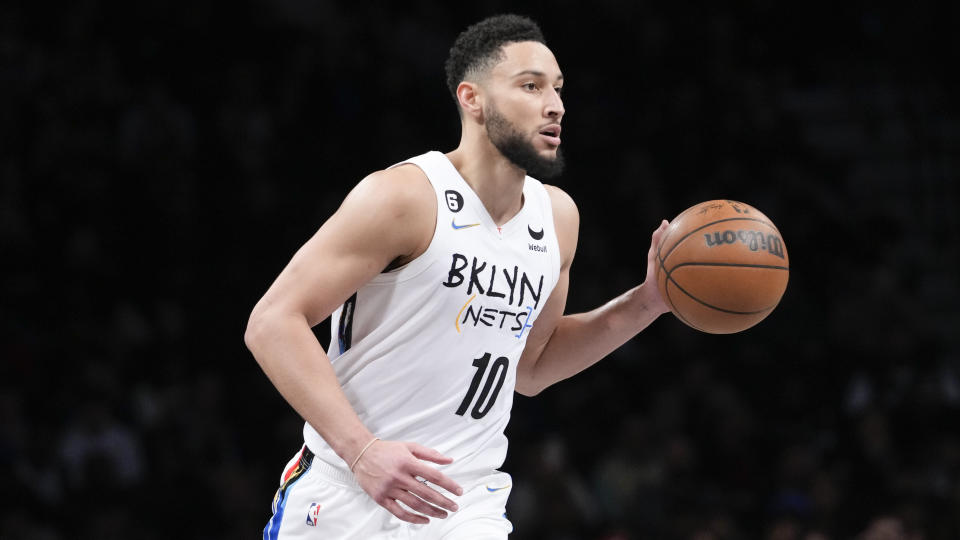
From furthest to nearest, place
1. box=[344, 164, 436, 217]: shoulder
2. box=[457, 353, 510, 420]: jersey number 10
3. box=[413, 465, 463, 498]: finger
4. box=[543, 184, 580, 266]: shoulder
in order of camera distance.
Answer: box=[543, 184, 580, 266]: shoulder → box=[457, 353, 510, 420]: jersey number 10 → box=[344, 164, 436, 217]: shoulder → box=[413, 465, 463, 498]: finger

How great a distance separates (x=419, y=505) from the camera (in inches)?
126

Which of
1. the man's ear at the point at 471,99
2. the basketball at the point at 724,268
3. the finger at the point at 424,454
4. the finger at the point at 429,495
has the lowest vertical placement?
Result: the finger at the point at 429,495

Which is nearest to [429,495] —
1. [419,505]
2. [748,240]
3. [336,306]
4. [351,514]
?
[419,505]

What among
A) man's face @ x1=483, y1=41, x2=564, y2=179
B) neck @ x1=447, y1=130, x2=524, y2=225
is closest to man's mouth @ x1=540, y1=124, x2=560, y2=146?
man's face @ x1=483, y1=41, x2=564, y2=179

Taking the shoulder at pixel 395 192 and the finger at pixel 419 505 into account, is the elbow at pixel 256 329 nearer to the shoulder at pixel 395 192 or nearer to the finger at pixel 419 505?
the shoulder at pixel 395 192

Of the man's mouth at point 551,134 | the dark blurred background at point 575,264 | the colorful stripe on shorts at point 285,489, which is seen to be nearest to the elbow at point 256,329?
the colorful stripe on shorts at point 285,489

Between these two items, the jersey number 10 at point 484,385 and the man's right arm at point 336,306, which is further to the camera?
the jersey number 10 at point 484,385

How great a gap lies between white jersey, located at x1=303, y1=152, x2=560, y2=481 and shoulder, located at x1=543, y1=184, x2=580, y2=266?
40 cm

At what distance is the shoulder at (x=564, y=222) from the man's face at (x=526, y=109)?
342 mm

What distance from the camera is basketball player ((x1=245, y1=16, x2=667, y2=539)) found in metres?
3.40

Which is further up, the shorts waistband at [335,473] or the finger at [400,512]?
the shorts waistband at [335,473]

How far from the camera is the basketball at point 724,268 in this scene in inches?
156

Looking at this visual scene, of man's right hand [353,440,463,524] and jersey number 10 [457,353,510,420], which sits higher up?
jersey number 10 [457,353,510,420]

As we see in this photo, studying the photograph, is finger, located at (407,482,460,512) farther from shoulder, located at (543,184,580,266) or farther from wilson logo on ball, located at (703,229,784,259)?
wilson logo on ball, located at (703,229,784,259)
